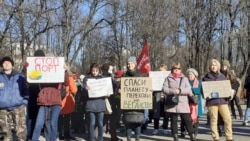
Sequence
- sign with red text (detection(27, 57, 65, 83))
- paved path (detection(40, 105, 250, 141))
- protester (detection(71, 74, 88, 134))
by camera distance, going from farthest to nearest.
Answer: protester (detection(71, 74, 88, 134))
paved path (detection(40, 105, 250, 141))
sign with red text (detection(27, 57, 65, 83))

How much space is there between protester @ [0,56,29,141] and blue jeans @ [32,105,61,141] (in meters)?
0.33

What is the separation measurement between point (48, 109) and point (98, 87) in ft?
4.08

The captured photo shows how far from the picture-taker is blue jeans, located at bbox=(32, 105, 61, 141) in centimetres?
940

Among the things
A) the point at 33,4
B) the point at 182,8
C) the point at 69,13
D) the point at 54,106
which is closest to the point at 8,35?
the point at 33,4

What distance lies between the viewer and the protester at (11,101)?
898 centimetres

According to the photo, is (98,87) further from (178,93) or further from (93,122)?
(178,93)

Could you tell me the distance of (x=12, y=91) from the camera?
9016 mm

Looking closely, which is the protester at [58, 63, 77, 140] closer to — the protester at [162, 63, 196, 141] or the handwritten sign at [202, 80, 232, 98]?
the protester at [162, 63, 196, 141]

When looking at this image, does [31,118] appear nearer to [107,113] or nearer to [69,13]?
[107,113]

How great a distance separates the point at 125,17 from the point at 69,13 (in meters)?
5.70

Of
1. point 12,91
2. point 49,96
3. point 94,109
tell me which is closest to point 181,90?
point 94,109

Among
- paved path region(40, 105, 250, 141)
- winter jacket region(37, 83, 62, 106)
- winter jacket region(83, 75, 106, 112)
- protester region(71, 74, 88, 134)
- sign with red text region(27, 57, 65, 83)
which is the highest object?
sign with red text region(27, 57, 65, 83)

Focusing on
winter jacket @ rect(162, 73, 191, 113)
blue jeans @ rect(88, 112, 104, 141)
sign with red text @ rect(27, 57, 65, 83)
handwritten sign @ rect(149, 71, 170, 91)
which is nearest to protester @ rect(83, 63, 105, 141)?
blue jeans @ rect(88, 112, 104, 141)

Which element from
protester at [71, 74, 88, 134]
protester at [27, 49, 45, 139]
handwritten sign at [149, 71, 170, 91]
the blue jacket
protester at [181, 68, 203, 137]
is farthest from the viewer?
handwritten sign at [149, 71, 170, 91]
